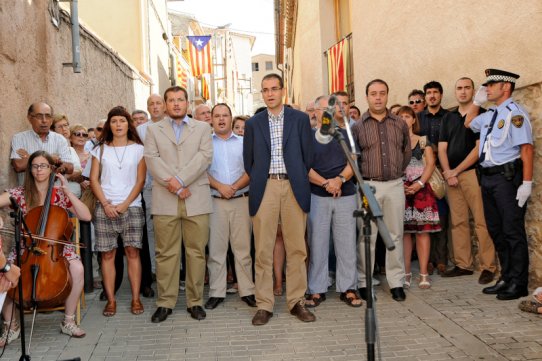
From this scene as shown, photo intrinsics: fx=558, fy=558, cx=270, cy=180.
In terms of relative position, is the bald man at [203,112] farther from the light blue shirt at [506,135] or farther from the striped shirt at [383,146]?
the light blue shirt at [506,135]

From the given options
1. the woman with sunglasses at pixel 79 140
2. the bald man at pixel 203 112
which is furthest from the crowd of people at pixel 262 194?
the bald man at pixel 203 112

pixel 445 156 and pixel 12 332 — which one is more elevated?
pixel 445 156

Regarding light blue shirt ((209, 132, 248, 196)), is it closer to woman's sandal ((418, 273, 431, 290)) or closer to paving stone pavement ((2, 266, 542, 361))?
paving stone pavement ((2, 266, 542, 361))

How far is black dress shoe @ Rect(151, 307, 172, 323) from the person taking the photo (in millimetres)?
4988

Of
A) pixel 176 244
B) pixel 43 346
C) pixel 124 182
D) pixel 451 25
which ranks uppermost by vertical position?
pixel 451 25

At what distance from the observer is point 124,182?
528cm

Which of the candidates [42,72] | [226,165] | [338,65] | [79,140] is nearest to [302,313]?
[226,165]

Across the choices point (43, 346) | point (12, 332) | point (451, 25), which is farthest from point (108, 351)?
point (451, 25)

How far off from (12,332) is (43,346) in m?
0.37

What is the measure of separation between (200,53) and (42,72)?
17.2m

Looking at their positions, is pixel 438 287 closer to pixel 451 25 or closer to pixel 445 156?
pixel 445 156

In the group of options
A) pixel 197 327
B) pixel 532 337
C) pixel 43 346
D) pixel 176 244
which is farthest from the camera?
pixel 176 244

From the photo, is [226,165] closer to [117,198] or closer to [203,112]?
[117,198]

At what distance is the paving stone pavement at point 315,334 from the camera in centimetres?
406
